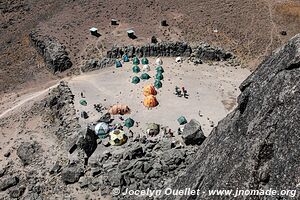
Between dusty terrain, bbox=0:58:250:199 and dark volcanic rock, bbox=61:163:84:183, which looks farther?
dusty terrain, bbox=0:58:250:199

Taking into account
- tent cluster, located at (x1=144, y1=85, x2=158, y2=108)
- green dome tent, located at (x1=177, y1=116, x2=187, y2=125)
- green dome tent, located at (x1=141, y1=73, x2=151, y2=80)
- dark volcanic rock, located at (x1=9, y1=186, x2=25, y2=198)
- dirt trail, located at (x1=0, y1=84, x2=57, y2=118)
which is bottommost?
dirt trail, located at (x1=0, y1=84, x2=57, y2=118)

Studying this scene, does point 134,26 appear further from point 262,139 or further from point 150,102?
point 262,139

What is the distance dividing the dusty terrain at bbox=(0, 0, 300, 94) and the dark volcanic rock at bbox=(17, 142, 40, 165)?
18.5 m

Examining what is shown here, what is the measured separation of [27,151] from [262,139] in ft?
121

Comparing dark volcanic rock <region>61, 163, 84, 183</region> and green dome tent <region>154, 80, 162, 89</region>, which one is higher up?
green dome tent <region>154, 80, 162, 89</region>

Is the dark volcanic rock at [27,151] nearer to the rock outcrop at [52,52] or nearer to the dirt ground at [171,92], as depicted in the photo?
the dirt ground at [171,92]

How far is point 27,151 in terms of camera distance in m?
55.7

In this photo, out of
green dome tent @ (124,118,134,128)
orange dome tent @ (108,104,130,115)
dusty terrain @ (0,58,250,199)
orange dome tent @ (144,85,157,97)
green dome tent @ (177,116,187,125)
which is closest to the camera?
dusty terrain @ (0,58,250,199)

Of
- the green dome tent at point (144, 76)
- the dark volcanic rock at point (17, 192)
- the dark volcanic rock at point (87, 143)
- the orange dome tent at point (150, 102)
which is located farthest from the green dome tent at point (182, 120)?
the dark volcanic rock at point (17, 192)

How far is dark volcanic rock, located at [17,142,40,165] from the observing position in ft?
180

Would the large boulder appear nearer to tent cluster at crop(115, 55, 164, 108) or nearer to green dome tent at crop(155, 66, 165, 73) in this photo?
tent cluster at crop(115, 55, 164, 108)

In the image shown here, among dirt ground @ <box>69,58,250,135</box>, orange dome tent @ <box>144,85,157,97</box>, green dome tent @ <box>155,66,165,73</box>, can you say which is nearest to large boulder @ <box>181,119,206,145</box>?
dirt ground @ <box>69,58,250,135</box>

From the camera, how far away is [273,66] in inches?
1139

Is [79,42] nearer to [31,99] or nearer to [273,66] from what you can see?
[31,99]
